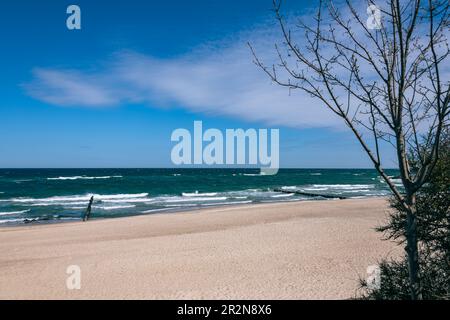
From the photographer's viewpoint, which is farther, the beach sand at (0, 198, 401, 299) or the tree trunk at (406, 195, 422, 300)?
the beach sand at (0, 198, 401, 299)

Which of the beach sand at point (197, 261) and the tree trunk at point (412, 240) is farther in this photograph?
the beach sand at point (197, 261)

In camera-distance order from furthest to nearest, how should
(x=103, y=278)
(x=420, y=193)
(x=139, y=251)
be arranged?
1. (x=139, y=251)
2. (x=103, y=278)
3. (x=420, y=193)

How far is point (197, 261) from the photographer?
499 inches

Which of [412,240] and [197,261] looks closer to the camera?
[412,240]

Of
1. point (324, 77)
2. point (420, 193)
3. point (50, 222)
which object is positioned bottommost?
point (50, 222)

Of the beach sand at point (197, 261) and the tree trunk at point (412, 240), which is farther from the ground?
the tree trunk at point (412, 240)

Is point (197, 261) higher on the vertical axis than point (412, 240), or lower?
lower

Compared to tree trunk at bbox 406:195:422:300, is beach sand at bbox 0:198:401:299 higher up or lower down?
lower down

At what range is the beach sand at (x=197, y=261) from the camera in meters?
9.82

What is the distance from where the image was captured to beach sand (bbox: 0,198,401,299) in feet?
32.2

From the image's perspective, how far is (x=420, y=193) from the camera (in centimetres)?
657
